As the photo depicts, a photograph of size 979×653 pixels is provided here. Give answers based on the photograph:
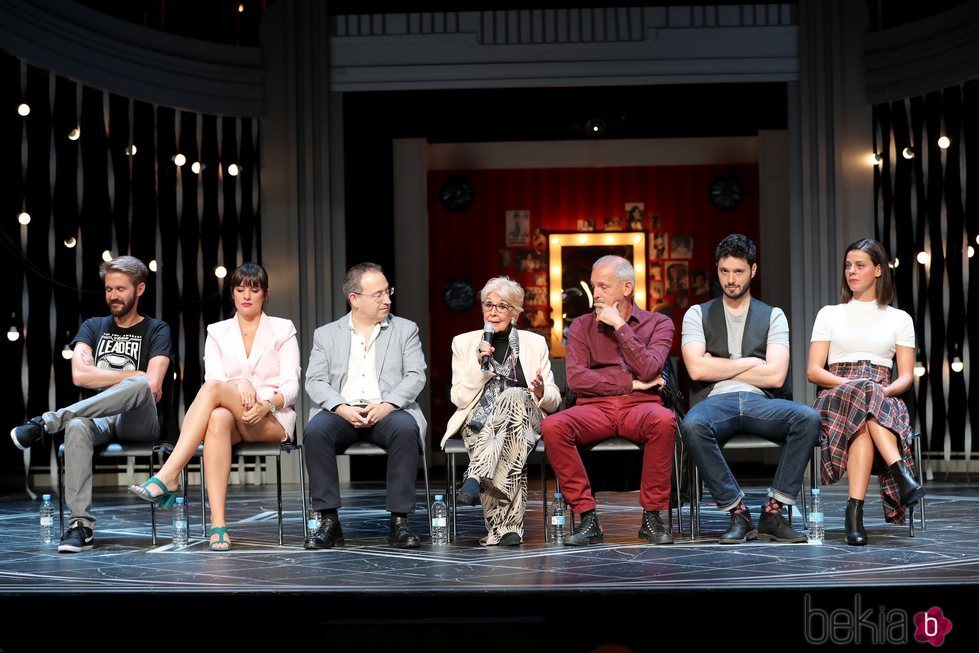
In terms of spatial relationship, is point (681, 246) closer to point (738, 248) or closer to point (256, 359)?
point (738, 248)

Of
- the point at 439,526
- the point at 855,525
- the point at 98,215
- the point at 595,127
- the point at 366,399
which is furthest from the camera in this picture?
the point at 595,127

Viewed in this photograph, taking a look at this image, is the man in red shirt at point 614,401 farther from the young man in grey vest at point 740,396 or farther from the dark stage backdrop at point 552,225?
the dark stage backdrop at point 552,225

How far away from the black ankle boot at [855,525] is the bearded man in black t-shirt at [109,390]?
2.82 meters

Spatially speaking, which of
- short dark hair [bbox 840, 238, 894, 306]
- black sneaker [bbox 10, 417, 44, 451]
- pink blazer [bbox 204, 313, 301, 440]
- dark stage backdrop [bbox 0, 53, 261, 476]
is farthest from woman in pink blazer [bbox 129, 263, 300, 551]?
dark stage backdrop [bbox 0, 53, 261, 476]

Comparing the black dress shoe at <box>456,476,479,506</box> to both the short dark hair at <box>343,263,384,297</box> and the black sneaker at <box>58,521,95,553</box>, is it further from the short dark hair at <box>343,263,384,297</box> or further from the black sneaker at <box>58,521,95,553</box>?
the black sneaker at <box>58,521,95,553</box>

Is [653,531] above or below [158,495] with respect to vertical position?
below

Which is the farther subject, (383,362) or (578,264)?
(578,264)

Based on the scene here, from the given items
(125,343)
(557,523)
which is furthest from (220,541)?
(557,523)

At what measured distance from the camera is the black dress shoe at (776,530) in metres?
4.28

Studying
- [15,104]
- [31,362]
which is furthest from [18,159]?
[31,362]

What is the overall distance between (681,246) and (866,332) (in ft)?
17.6

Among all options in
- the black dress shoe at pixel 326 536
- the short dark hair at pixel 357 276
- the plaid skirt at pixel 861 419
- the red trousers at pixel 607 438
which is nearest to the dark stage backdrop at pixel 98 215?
the short dark hair at pixel 357 276

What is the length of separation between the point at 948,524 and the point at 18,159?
571 cm

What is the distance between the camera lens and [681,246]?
984cm
